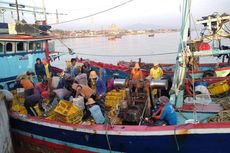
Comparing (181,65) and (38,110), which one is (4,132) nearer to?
(38,110)

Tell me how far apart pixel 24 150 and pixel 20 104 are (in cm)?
168

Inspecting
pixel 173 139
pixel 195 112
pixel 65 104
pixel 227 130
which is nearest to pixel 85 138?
pixel 65 104

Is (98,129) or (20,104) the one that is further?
(20,104)

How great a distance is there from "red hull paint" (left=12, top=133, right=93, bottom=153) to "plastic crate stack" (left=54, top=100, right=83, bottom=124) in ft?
2.47

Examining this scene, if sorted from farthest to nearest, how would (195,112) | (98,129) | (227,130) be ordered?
(195,112), (98,129), (227,130)

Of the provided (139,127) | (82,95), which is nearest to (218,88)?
(139,127)

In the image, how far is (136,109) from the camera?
726 centimetres

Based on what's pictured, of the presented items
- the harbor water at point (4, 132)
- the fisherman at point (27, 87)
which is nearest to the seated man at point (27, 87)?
the fisherman at point (27, 87)

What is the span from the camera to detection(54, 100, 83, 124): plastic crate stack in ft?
25.3

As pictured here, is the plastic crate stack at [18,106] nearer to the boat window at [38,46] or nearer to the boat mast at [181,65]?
the boat window at [38,46]

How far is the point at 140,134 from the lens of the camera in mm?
6500

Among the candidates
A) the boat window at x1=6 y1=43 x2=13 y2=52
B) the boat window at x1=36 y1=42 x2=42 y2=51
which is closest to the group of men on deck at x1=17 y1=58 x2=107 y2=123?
the boat window at x1=6 y1=43 x2=13 y2=52

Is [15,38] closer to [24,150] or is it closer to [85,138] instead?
[24,150]

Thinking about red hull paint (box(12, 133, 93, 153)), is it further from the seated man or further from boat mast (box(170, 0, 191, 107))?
boat mast (box(170, 0, 191, 107))
